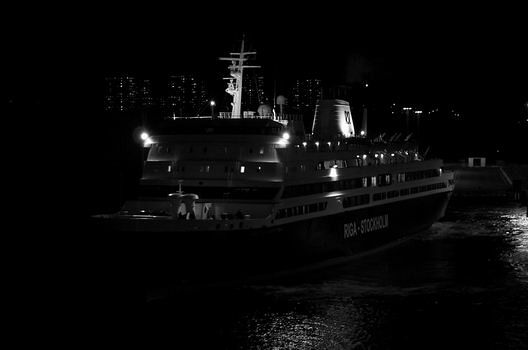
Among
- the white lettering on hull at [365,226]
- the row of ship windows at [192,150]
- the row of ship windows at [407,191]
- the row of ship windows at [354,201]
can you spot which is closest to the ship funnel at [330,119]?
the row of ship windows at [407,191]

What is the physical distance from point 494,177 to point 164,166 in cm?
7115

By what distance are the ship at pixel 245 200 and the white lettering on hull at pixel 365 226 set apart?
6cm

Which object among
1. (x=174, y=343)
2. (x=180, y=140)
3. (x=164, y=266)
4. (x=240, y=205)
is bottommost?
(x=174, y=343)

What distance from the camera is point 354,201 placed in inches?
1711

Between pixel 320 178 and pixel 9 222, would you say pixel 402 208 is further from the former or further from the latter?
pixel 9 222

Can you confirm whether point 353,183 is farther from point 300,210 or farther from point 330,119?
point 330,119

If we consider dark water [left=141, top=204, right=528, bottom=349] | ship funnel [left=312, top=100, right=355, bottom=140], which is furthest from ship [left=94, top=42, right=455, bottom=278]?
ship funnel [left=312, top=100, right=355, bottom=140]

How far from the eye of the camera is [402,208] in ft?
164

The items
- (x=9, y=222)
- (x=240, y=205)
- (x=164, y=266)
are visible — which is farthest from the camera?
(x=9, y=222)

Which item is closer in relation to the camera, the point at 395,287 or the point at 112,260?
the point at 112,260

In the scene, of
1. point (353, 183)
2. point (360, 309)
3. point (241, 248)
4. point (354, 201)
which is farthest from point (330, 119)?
point (360, 309)

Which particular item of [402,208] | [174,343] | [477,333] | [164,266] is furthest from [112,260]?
[402,208]

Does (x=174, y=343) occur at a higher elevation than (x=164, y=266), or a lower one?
lower

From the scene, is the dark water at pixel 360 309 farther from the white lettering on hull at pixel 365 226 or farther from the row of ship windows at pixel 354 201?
the row of ship windows at pixel 354 201
